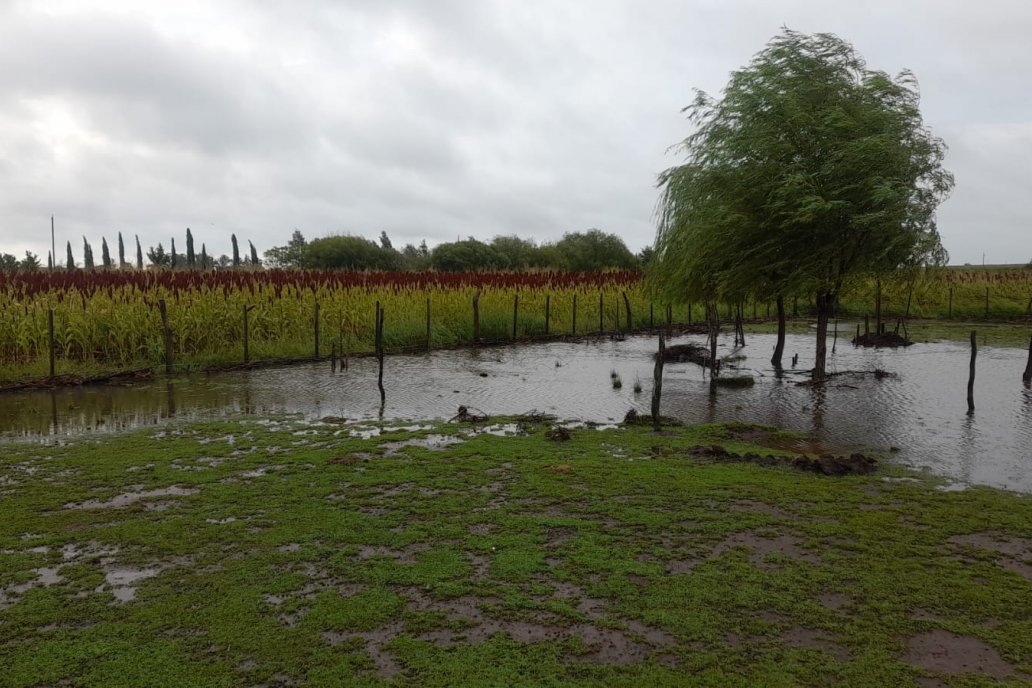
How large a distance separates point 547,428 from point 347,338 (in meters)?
11.7

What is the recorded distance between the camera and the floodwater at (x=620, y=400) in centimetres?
1032

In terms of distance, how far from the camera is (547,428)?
1070 centimetres

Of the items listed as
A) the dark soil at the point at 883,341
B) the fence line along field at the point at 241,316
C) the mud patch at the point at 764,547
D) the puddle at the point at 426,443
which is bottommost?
the mud patch at the point at 764,547

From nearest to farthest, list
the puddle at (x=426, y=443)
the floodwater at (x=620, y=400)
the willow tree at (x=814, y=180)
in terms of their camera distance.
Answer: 1. the puddle at (x=426, y=443)
2. the floodwater at (x=620, y=400)
3. the willow tree at (x=814, y=180)

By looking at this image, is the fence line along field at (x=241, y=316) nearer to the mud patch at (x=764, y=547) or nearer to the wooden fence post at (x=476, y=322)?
the wooden fence post at (x=476, y=322)

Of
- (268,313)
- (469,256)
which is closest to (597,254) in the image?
(469,256)

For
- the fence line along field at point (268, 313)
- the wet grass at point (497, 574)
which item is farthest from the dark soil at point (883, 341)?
the wet grass at point (497, 574)

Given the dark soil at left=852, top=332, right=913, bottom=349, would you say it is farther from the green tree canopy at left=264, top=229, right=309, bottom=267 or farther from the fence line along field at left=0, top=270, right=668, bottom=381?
the green tree canopy at left=264, top=229, right=309, bottom=267

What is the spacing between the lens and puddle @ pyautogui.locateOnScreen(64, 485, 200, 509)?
6.76m

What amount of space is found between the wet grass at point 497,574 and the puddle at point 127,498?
4cm

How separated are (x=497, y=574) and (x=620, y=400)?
858 cm

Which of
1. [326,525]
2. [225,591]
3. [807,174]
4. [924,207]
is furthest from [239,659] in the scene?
[924,207]

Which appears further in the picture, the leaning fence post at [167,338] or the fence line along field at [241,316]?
the fence line along field at [241,316]

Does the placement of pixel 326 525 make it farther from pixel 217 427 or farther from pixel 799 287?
pixel 799 287
